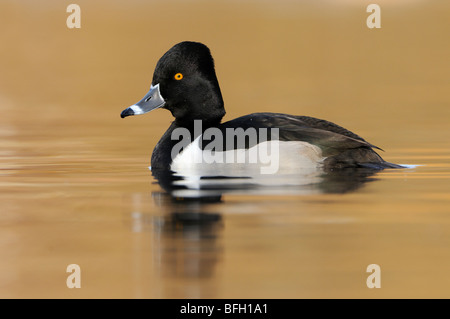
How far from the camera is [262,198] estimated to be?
20.9 feet

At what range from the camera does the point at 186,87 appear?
8.38 meters

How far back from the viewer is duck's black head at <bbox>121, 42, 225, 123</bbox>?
829 centimetres

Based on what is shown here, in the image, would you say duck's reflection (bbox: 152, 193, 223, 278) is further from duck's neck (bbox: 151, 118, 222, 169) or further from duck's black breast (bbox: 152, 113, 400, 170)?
duck's neck (bbox: 151, 118, 222, 169)

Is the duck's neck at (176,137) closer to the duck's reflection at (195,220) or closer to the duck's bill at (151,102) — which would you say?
the duck's reflection at (195,220)

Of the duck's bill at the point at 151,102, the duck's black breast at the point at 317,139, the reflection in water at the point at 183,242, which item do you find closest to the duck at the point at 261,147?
the duck's black breast at the point at 317,139

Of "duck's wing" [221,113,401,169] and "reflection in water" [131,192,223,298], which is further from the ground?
"duck's wing" [221,113,401,169]

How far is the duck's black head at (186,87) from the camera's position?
8.29m

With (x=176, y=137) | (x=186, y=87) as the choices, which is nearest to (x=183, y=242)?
(x=176, y=137)

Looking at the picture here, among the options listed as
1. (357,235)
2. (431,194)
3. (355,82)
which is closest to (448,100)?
(355,82)

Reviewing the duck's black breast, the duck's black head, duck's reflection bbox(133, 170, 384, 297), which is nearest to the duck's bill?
the duck's black head

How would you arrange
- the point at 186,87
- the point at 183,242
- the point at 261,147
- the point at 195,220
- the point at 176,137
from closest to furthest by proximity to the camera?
the point at 183,242, the point at 195,220, the point at 261,147, the point at 176,137, the point at 186,87

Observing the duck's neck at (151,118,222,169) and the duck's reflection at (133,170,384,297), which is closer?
the duck's reflection at (133,170,384,297)

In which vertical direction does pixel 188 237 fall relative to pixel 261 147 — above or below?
below

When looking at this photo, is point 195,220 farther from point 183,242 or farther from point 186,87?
point 186,87
